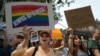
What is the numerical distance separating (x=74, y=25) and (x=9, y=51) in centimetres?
159

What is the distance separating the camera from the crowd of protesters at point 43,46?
675cm

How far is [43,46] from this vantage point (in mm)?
7074

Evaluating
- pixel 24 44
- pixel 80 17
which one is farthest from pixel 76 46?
pixel 24 44

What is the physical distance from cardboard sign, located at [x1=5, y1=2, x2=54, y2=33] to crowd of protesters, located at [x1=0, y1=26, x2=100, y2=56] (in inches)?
8.5

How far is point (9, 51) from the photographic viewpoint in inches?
295

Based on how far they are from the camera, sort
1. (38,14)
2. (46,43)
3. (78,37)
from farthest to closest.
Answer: (78,37) < (38,14) < (46,43)

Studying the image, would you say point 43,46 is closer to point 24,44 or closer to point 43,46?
point 43,46

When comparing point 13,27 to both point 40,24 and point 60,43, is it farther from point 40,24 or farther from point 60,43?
point 60,43

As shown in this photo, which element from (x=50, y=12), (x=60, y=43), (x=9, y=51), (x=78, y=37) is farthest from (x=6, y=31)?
(x=60, y=43)

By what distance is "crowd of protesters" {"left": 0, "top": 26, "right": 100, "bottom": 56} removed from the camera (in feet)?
22.2

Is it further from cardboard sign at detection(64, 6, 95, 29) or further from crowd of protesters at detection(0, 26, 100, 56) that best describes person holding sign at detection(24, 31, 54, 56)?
cardboard sign at detection(64, 6, 95, 29)

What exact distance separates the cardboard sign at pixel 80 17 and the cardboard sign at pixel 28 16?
3.05 ft

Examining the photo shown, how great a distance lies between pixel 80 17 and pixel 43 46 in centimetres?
180

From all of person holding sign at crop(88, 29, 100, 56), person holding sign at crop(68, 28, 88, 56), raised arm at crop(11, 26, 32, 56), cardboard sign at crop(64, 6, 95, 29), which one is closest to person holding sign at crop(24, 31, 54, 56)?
raised arm at crop(11, 26, 32, 56)
